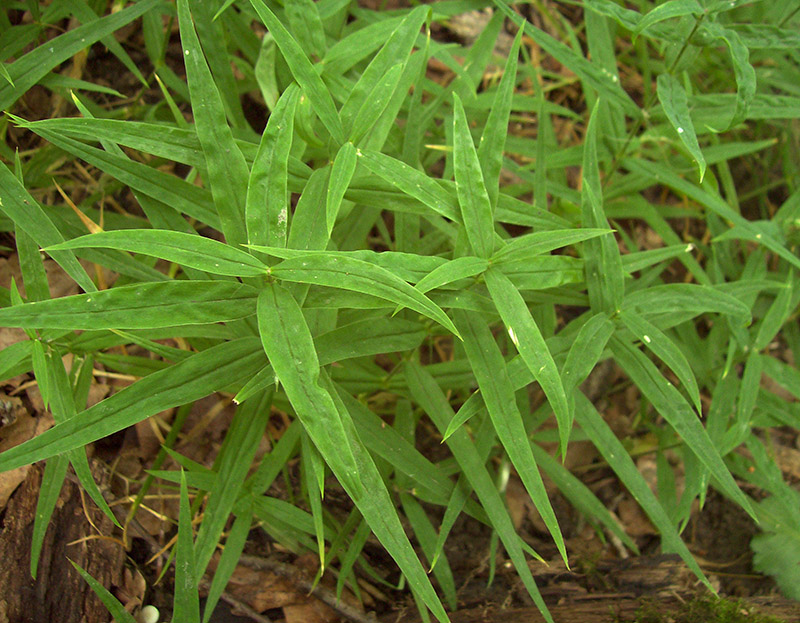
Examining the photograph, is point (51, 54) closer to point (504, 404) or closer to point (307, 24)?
point (307, 24)

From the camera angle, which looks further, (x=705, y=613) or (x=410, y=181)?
(x=705, y=613)

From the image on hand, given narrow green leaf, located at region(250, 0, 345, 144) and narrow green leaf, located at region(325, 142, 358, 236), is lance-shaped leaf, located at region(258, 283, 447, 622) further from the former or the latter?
narrow green leaf, located at region(250, 0, 345, 144)

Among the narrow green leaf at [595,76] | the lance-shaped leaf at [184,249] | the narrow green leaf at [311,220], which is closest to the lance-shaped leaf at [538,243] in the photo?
the narrow green leaf at [311,220]

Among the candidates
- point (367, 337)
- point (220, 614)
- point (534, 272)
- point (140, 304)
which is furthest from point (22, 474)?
point (534, 272)

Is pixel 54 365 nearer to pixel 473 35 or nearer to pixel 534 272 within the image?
pixel 534 272

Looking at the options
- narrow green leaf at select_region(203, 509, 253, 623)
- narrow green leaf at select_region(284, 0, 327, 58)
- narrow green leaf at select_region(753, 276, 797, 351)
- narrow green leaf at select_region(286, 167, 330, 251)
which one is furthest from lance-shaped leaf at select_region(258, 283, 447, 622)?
narrow green leaf at select_region(753, 276, 797, 351)

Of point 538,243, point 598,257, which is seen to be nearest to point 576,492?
point 598,257
